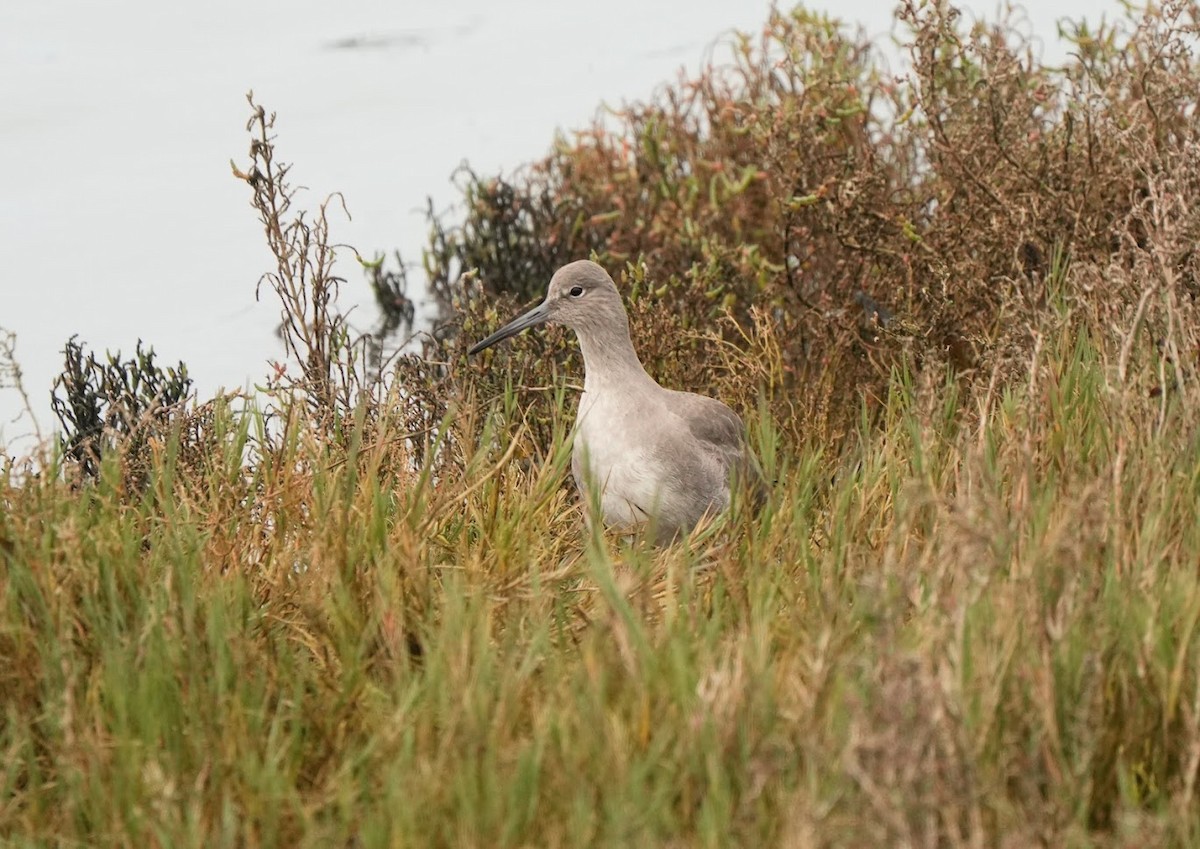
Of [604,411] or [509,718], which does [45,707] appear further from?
[604,411]

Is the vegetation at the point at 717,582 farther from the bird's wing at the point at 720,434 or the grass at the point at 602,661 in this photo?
the bird's wing at the point at 720,434

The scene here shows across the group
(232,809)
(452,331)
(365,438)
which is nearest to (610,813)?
(232,809)

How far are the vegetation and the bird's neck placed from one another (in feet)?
0.73

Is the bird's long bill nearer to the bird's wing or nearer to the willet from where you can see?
the willet

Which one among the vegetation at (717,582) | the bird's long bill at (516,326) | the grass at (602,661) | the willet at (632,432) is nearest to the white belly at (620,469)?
the willet at (632,432)

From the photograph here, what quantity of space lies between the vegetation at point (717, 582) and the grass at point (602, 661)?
0.5 inches

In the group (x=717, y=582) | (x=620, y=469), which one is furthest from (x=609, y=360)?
(x=717, y=582)

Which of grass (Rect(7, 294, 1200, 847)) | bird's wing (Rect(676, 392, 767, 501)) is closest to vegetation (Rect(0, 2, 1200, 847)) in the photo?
grass (Rect(7, 294, 1200, 847))

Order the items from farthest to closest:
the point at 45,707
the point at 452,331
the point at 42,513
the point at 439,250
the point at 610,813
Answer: the point at 439,250 < the point at 452,331 < the point at 42,513 < the point at 45,707 < the point at 610,813

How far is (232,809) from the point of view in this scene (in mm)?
3451

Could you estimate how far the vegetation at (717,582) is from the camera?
3.37m

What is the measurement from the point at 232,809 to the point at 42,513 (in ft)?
3.96

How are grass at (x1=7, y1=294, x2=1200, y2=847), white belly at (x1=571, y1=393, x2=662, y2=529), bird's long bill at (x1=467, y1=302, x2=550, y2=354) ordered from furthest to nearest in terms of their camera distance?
bird's long bill at (x1=467, y1=302, x2=550, y2=354), white belly at (x1=571, y1=393, x2=662, y2=529), grass at (x1=7, y1=294, x2=1200, y2=847)

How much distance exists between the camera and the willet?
536cm
